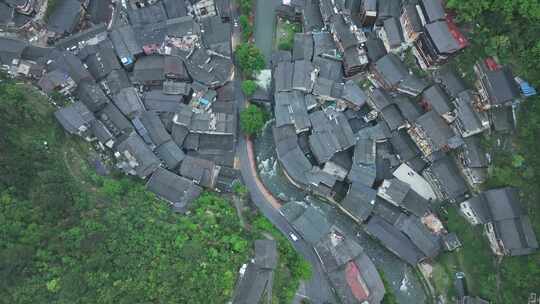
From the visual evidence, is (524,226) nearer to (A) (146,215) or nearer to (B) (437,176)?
(B) (437,176)

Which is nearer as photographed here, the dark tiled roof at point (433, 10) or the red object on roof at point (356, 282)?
the red object on roof at point (356, 282)

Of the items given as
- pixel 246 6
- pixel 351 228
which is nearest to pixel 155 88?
pixel 246 6

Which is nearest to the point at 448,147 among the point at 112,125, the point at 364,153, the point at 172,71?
the point at 364,153

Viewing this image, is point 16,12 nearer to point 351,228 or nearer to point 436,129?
point 351,228

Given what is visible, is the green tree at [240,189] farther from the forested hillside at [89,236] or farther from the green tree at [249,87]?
the green tree at [249,87]

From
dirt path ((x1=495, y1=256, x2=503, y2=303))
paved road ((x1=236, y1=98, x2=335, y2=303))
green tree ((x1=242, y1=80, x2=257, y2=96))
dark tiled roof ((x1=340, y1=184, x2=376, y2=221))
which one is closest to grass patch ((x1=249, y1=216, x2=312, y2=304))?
paved road ((x1=236, y1=98, x2=335, y2=303))

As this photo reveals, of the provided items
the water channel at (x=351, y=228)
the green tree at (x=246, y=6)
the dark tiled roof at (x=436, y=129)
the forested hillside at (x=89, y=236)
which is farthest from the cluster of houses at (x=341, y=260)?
the green tree at (x=246, y=6)
